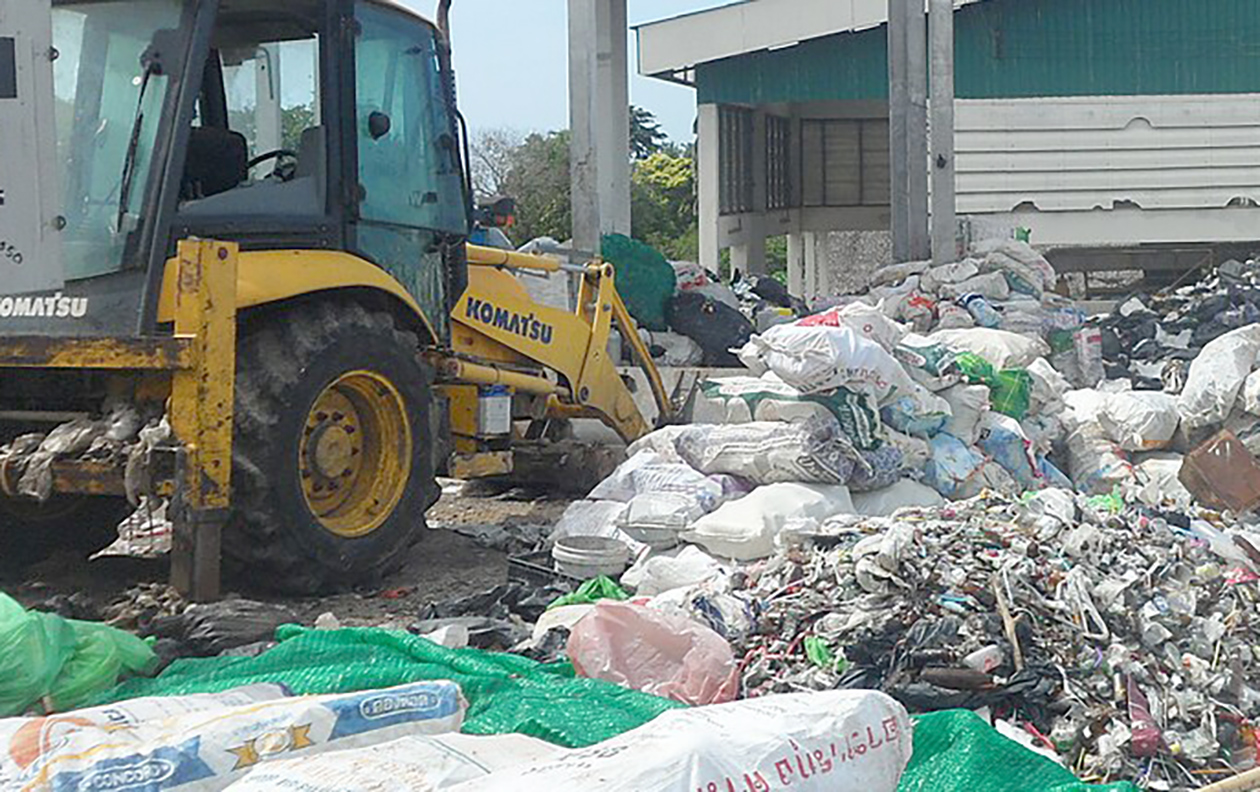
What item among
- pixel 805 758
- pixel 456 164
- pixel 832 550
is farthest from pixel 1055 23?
pixel 805 758

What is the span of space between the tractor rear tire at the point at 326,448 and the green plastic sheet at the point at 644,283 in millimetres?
4221

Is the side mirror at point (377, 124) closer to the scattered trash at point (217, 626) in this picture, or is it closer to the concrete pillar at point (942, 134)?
the scattered trash at point (217, 626)

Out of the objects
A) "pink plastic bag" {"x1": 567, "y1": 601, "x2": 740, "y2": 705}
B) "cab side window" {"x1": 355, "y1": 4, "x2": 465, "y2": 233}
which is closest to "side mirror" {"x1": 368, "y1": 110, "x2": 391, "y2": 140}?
"cab side window" {"x1": 355, "y1": 4, "x2": 465, "y2": 233}

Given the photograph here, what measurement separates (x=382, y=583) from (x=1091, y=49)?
45.8ft

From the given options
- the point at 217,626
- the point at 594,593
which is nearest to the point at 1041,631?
the point at 594,593

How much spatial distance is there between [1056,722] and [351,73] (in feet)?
12.4

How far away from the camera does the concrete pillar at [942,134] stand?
11984 millimetres

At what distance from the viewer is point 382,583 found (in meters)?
6.79

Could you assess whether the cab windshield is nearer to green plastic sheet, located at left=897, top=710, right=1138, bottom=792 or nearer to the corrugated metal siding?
green plastic sheet, located at left=897, top=710, right=1138, bottom=792

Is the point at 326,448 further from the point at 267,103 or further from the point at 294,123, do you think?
the point at 267,103

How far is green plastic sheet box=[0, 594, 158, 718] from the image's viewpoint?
4.15 meters

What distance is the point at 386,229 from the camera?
6.96 meters

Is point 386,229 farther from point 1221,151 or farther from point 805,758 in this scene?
point 1221,151

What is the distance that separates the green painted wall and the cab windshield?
13.2m
